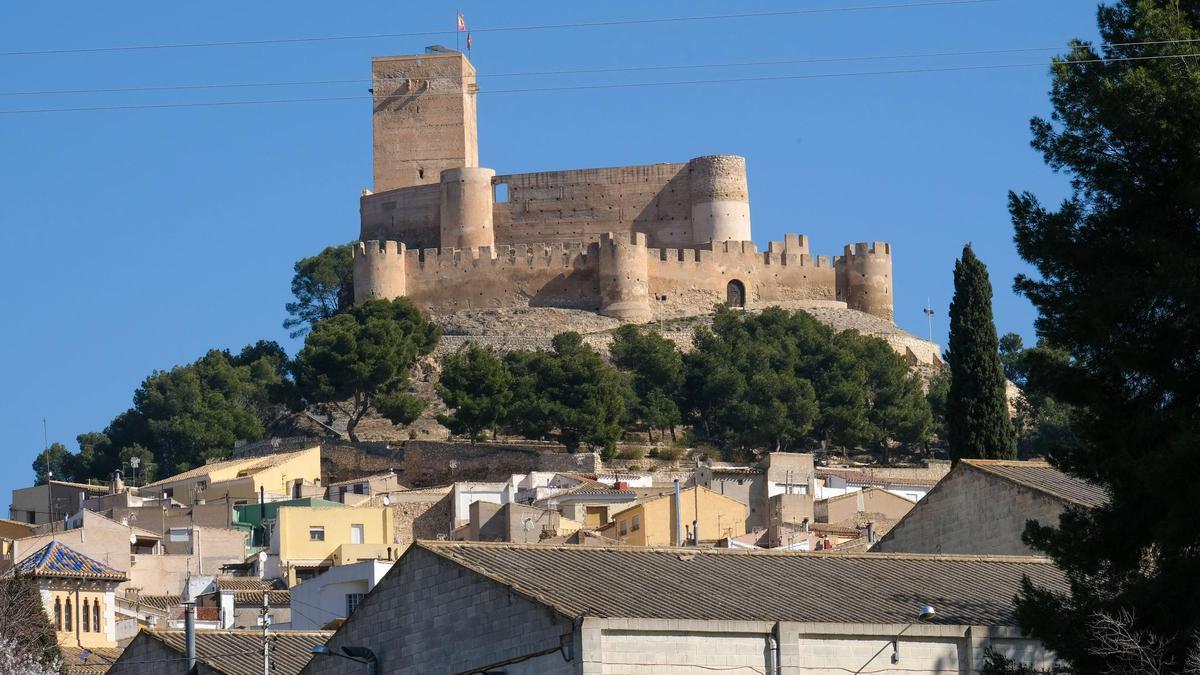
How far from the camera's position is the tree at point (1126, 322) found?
19.0m

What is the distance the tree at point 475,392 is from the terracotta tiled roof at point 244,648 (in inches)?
1687

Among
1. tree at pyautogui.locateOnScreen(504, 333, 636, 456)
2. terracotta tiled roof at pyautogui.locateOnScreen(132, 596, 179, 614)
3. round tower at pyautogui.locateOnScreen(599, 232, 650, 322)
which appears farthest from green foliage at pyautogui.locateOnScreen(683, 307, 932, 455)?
terracotta tiled roof at pyautogui.locateOnScreen(132, 596, 179, 614)

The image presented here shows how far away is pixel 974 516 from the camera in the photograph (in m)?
26.2

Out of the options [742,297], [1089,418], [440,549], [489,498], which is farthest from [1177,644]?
[742,297]

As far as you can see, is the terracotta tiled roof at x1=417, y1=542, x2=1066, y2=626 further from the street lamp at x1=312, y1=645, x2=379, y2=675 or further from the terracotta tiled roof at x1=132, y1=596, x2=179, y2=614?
the terracotta tiled roof at x1=132, y1=596, x2=179, y2=614

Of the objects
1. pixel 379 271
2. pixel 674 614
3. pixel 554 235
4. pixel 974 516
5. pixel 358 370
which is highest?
Result: pixel 554 235

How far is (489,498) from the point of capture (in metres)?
57.6

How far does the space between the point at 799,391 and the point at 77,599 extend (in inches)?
1527

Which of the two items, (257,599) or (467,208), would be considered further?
(467,208)

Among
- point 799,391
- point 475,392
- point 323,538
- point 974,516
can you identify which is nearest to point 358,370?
point 475,392

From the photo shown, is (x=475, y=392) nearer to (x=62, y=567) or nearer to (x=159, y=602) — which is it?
(x=159, y=602)

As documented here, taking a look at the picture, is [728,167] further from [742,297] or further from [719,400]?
[719,400]

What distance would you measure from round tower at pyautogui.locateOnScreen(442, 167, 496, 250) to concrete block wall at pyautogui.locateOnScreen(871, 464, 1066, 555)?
56994mm

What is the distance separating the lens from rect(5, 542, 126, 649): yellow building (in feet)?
113
